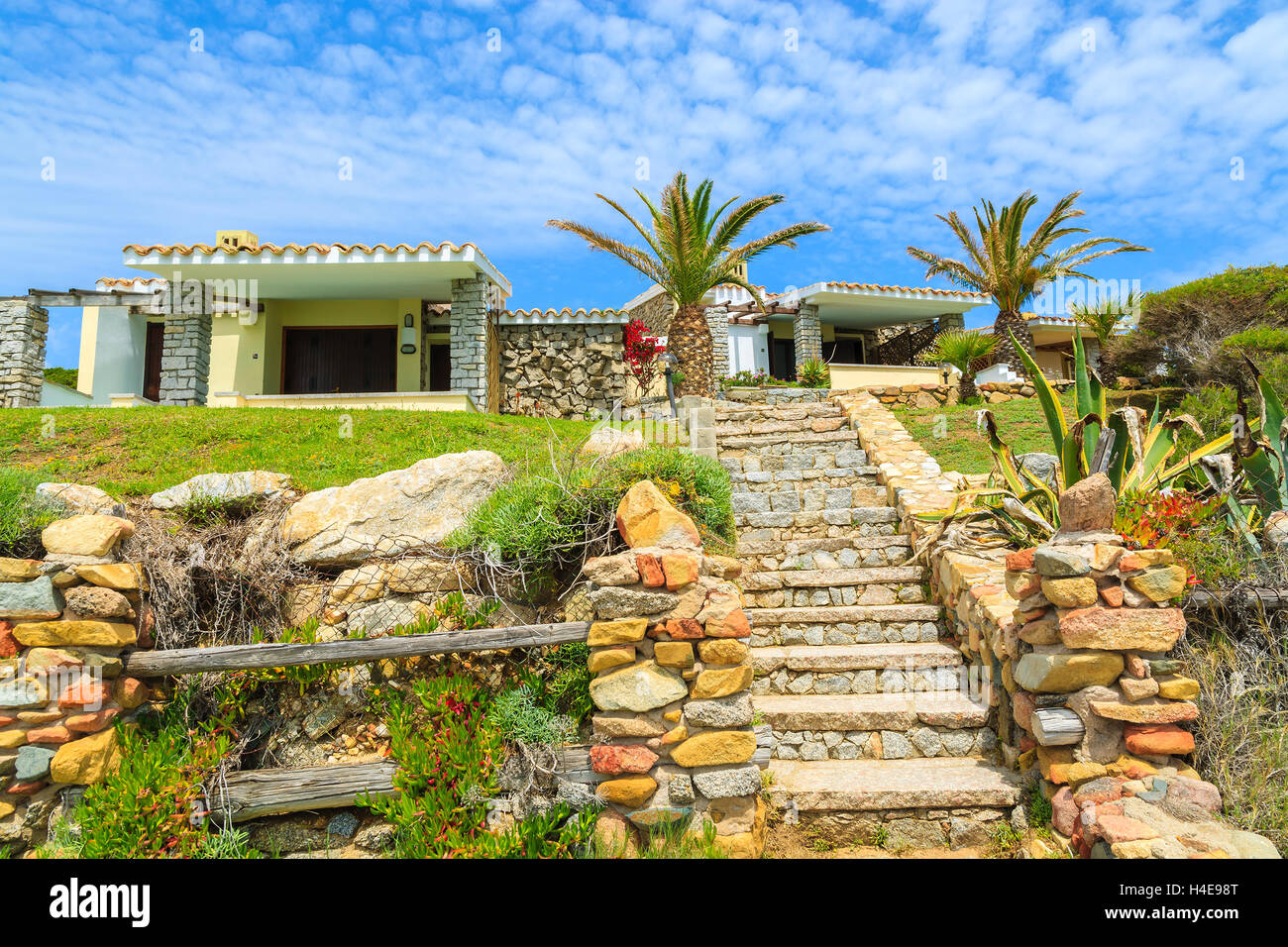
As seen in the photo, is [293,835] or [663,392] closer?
[293,835]

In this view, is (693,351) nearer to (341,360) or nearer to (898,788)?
(341,360)

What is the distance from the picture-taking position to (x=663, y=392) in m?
15.4

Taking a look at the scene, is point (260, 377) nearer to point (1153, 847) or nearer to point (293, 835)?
point (293, 835)

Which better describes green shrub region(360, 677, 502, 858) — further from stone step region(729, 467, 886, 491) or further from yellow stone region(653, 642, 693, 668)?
stone step region(729, 467, 886, 491)

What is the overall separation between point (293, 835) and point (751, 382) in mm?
14125

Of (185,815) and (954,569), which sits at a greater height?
(954,569)

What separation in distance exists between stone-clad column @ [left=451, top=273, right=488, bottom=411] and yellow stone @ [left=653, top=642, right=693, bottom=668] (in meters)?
10.9

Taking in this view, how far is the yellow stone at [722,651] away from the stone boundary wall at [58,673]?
3010 millimetres

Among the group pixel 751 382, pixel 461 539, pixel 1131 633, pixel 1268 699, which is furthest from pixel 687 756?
pixel 751 382

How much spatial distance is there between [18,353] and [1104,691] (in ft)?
54.5

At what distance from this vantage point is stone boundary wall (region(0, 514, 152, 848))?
3.60m

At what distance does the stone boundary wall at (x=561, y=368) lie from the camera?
658 inches

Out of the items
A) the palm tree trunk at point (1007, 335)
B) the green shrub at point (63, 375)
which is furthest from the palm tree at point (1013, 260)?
the green shrub at point (63, 375)

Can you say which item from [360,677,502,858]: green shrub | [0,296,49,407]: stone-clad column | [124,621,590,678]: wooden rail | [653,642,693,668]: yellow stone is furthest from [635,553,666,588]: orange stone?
[0,296,49,407]: stone-clad column
